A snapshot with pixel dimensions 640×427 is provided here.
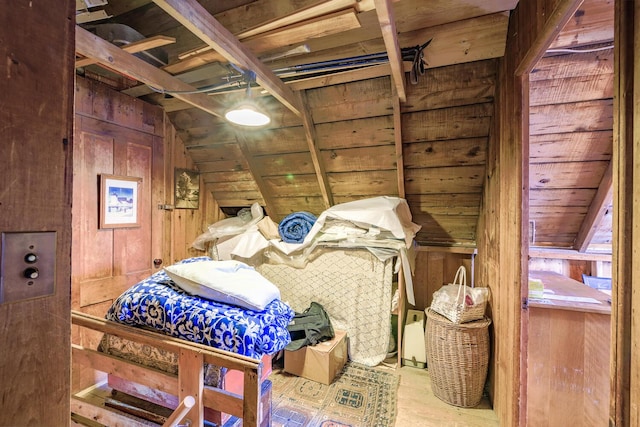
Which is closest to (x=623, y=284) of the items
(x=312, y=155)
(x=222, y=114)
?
(x=312, y=155)

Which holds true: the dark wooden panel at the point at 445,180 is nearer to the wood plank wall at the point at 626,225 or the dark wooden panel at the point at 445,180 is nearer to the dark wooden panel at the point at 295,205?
the dark wooden panel at the point at 295,205

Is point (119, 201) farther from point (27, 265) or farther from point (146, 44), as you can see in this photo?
point (27, 265)

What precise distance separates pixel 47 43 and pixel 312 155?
1978 millimetres

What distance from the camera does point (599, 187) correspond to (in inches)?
80.6

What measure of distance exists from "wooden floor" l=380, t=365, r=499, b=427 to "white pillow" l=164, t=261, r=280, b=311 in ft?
4.04

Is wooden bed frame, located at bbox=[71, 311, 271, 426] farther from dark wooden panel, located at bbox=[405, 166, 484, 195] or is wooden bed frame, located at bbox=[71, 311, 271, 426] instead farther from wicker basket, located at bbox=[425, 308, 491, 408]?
dark wooden panel, located at bbox=[405, 166, 484, 195]

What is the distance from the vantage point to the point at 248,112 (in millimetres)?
1684

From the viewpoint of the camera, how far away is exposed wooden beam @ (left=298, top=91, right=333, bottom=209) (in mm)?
2229

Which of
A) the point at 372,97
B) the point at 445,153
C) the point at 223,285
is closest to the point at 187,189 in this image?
the point at 223,285

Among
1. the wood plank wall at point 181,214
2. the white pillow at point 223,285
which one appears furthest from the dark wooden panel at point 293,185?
the white pillow at point 223,285

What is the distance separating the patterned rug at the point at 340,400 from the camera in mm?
1767

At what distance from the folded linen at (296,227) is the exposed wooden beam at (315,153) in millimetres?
265

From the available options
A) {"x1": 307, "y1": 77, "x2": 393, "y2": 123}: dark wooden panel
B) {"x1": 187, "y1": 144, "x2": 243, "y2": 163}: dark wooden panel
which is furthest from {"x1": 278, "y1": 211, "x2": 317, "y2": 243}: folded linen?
{"x1": 307, "y1": 77, "x2": 393, "y2": 123}: dark wooden panel

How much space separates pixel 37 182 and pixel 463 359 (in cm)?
227
